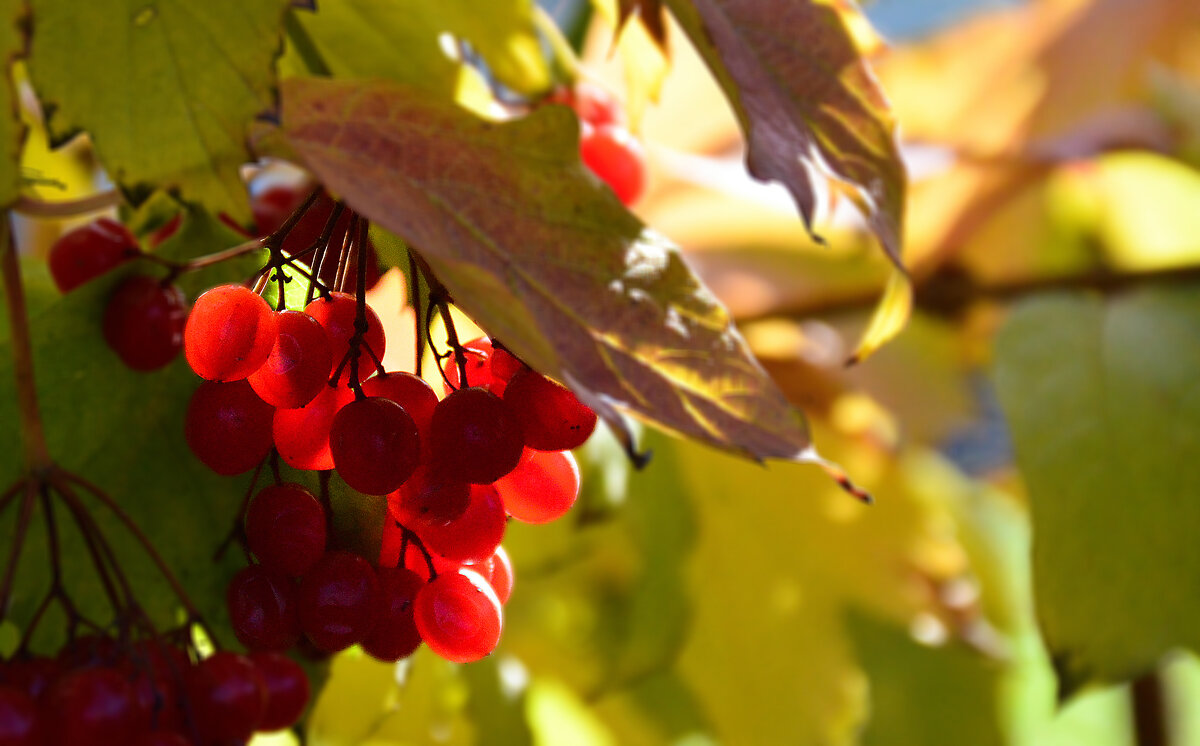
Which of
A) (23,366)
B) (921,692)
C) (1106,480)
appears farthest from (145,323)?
(921,692)

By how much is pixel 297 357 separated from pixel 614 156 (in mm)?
204

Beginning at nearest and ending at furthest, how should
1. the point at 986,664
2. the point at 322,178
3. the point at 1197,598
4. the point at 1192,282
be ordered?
the point at 322,178, the point at 1197,598, the point at 1192,282, the point at 986,664

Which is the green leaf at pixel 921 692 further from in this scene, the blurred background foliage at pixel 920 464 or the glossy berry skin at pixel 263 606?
the glossy berry skin at pixel 263 606

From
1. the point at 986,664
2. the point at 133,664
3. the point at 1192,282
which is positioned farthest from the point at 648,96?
the point at 986,664

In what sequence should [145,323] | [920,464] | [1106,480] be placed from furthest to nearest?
[920,464] < [1106,480] < [145,323]

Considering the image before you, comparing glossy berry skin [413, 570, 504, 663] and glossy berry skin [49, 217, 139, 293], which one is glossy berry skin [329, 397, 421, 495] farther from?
glossy berry skin [49, 217, 139, 293]

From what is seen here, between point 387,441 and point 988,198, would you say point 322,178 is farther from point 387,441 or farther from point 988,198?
point 988,198

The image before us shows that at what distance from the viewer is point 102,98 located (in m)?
0.25

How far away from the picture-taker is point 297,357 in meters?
0.21

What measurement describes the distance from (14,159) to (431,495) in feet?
0.39

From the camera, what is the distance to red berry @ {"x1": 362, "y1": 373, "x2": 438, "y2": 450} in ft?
0.75

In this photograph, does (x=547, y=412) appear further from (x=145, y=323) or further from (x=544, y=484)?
(x=145, y=323)

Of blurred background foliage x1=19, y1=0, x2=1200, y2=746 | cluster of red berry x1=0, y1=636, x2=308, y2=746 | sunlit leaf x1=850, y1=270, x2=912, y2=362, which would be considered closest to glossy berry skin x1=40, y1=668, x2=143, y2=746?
cluster of red berry x1=0, y1=636, x2=308, y2=746

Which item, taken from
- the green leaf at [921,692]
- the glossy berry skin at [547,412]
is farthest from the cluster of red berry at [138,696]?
the green leaf at [921,692]
